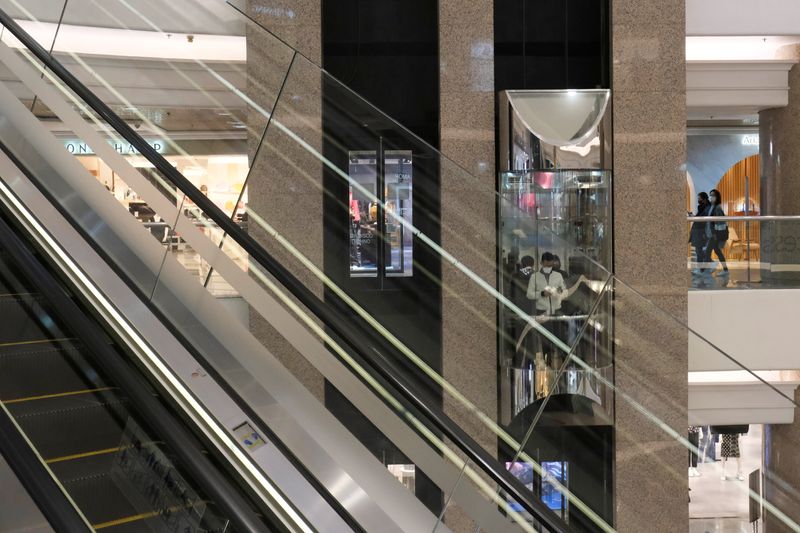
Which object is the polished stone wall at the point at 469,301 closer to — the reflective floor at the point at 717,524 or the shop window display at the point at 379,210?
the shop window display at the point at 379,210

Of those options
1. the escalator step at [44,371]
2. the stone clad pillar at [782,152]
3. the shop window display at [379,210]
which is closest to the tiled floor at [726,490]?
the shop window display at [379,210]

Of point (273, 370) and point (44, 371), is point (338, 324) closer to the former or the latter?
point (273, 370)

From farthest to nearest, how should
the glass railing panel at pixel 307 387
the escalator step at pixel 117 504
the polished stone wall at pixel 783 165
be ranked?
the polished stone wall at pixel 783 165
the glass railing panel at pixel 307 387
the escalator step at pixel 117 504

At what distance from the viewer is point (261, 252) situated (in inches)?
159

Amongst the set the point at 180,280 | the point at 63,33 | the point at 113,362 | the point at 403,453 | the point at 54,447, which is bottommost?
the point at 403,453

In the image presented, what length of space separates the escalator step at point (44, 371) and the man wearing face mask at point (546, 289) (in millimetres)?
1964

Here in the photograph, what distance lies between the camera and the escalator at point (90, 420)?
2914 mm

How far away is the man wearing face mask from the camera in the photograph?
12.9 ft

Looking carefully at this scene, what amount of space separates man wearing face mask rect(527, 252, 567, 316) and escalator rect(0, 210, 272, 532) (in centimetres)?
162

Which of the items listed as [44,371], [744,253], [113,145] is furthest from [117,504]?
[744,253]

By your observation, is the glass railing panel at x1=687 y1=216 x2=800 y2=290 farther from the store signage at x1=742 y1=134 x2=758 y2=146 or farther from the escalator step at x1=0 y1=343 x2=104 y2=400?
the store signage at x1=742 y1=134 x2=758 y2=146

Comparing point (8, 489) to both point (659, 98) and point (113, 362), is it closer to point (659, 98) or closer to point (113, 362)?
point (113, 362)

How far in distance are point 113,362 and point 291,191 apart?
5.28 feet

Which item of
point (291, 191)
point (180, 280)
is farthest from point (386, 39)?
point (180, 280)
